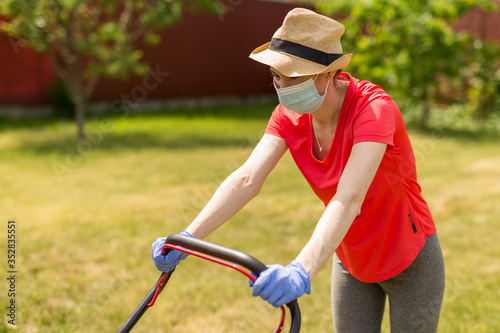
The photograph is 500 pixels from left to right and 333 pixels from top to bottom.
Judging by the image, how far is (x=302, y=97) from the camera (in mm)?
1831

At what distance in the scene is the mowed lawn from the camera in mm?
3607

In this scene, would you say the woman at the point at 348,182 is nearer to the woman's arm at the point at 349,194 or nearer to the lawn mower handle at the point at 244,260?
the woman's arm at the point at 349,194

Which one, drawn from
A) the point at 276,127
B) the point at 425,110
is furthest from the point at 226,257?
the point at 425,110

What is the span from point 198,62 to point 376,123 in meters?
14.7

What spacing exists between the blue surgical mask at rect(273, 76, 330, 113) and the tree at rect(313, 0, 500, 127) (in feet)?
30.2

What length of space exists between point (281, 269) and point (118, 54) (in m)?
9.65

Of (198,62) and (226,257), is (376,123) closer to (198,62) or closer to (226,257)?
(226,257)

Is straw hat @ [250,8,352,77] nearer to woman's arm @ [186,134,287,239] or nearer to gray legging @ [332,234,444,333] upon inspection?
woman's arm @ [186,134,287,239]

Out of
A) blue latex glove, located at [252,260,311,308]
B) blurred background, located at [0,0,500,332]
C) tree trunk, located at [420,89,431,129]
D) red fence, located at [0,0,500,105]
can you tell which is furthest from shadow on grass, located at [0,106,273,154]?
blue latex glove, located at [252,260,311,308]

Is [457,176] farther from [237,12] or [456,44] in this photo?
[237,12]

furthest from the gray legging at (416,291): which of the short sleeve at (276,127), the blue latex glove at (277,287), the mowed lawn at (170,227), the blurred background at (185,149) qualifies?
the mowed lawn at (170,227)

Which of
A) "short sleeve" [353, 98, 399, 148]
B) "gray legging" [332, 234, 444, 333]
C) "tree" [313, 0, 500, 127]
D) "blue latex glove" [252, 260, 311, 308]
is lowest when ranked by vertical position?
"tree" [313, 0, 500, 127]

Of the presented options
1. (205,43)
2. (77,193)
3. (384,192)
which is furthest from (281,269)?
Answer: (205,43)

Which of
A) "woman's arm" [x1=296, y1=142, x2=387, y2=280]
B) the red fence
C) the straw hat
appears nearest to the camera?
"woman's arm" [x1=296, y1=142, x2=387, y2=280]
